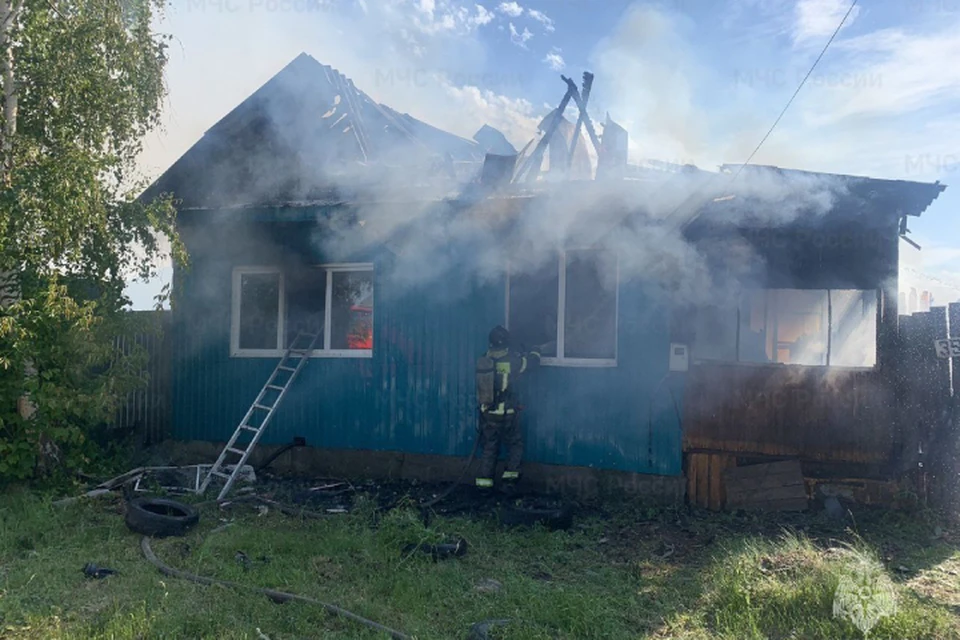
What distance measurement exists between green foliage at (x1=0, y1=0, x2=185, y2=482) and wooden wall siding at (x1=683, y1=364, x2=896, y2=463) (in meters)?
6.04

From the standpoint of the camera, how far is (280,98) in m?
9.62

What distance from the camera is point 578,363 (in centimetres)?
732

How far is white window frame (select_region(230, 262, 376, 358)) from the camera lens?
Answer: 330 inches

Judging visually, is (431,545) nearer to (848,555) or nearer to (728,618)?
(728,618)

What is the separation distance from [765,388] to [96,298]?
7234 millimetres

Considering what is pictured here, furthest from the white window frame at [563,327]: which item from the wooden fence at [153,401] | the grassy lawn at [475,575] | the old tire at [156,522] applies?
the wooden fence at [153,401]

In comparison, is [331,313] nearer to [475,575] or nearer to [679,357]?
[679,357]

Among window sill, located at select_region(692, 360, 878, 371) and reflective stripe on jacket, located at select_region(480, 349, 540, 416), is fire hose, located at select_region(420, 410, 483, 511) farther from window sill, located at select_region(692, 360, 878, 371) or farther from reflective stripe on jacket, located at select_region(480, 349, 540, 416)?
window sill, located at select_region(692, 360, 878, 371)

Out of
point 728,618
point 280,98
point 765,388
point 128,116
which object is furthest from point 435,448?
point 280,98

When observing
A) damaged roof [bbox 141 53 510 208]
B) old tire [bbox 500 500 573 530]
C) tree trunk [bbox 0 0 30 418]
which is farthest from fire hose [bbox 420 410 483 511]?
tree trunk [bbox 0 0 30 418]

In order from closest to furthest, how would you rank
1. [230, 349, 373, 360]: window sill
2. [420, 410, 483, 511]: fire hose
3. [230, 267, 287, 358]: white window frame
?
[420, 410, 483, 511]: fire hose
[230, 349, 373, 360]: window sill
[230, 267, 287, 358]: white window frame

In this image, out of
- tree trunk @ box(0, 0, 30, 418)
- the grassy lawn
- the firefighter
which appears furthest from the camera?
the firefighter

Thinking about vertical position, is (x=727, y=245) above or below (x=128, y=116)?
below

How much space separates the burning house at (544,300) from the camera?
6508 mm
